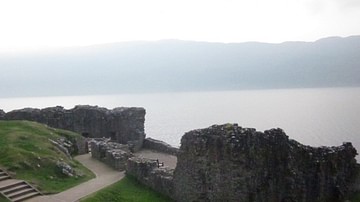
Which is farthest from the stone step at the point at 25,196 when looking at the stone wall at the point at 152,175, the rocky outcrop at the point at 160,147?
the rocky outcrop at the point at 160,147

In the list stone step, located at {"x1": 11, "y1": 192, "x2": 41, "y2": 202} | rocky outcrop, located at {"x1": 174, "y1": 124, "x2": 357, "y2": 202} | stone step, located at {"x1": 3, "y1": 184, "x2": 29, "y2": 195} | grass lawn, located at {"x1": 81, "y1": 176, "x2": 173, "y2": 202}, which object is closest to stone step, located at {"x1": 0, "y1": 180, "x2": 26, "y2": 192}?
stone step, located at {"x1": 3, "y1": 184, "x2": 29, "y2": 195}

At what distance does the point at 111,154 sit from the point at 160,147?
1404 cm

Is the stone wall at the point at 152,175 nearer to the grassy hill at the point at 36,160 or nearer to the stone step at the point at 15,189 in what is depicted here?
the grassy hill at the point at 36,160

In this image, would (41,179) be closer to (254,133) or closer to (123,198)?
(123,198)

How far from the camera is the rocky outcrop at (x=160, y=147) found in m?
51.4

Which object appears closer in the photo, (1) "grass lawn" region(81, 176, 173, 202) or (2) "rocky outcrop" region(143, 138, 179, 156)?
(1) "grass lawn" region(81, 176, 173, 202)

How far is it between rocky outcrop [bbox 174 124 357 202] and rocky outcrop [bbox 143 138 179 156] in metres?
18.5

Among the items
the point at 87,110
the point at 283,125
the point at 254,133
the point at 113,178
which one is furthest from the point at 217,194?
the point at 283,125

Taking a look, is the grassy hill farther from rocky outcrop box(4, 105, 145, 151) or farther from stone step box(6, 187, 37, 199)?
rocky outcrop box(4, 105, 145, 151)

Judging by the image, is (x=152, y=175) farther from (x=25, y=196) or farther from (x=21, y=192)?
(x=21, y=192)

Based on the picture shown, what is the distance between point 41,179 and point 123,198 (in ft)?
20.1

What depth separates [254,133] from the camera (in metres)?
29.8

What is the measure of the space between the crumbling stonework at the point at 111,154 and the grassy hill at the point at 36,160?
276 centimetres

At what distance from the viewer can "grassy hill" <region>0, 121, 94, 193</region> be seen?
32.8m
